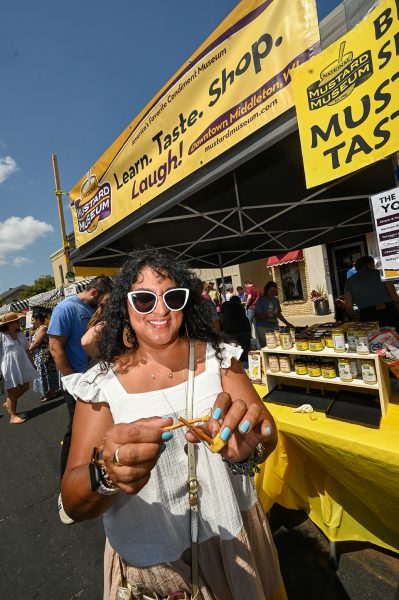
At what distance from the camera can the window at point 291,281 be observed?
47.5ft

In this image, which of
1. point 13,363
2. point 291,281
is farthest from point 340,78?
point 291,281

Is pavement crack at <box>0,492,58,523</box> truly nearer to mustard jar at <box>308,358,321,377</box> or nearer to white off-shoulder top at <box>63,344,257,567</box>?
white off-shoulder top at <box>63,344,257,567</box>

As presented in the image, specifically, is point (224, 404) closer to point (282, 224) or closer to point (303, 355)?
point (303, 355)

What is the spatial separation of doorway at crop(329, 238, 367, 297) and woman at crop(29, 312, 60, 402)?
11450 mm

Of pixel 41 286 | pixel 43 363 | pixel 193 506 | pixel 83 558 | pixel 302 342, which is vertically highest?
pixel 41 286

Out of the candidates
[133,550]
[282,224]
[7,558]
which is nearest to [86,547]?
[7,558]

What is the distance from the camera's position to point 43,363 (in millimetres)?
6738

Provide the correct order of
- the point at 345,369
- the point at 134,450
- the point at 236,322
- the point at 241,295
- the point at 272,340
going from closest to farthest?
the point at 134,450, the point at 345,369, the point at 272,340, the point at 236,322, the point at 241,295

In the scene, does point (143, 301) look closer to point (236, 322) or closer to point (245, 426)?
point (245, 426)

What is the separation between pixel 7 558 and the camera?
2.39m

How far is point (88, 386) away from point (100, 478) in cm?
34

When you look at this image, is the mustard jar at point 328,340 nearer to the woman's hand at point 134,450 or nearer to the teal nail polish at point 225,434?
the teal nail polish at point 225,434

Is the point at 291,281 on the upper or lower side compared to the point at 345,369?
upper

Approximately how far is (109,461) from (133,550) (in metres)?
0.53
